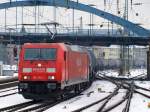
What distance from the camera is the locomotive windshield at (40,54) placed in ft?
80.2

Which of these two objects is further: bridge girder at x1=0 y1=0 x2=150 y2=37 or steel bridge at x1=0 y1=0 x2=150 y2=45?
bridge girder at x1=0 y1=0 x2=150 y2=37

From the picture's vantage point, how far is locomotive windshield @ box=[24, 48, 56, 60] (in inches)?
963

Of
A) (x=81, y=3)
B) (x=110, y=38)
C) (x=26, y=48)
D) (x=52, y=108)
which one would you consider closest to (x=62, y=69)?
(x=26, y=48)

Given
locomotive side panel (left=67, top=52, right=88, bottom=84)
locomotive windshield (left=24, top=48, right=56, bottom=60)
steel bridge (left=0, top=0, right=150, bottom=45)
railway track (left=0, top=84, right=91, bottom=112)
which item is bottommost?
railway track (left=0, top=84, right=91, bottom=112)

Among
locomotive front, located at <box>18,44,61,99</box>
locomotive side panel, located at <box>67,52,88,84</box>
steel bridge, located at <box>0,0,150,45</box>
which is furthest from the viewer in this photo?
steel bridge, located at <box>0,0,150,45</box>

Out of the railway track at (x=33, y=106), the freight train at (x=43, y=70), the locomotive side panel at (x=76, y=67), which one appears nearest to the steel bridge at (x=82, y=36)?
the locomotive side panel at (x=76, y=67)

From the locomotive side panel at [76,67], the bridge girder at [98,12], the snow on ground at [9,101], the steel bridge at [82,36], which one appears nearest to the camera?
the snow on ground at [9,101]

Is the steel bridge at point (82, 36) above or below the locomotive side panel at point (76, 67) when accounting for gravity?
above

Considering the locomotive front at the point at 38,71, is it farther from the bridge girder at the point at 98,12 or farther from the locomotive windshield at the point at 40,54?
the bridge girder at the point at 98,12

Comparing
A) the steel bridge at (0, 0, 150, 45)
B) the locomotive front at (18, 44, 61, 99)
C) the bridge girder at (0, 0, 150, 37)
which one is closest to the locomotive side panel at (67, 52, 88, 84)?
the locomotive front at (18, 44, 61, 99)

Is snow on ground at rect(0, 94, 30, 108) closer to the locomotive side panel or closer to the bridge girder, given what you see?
the locomotive side panel

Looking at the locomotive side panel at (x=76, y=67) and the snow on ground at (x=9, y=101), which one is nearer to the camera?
the snow on ground at (x=9, y=101)

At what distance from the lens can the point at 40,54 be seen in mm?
24562

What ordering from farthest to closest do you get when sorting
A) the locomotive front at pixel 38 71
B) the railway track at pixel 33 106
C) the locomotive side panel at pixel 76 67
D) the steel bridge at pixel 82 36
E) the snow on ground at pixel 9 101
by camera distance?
the steel bridge at pixel 82 36 → the locomotive side panel at pixel 76 67 → the locomotive front at pixel 38 71 → the snow on ground at pixel 9 101 → the railway track at pixel 33 106
